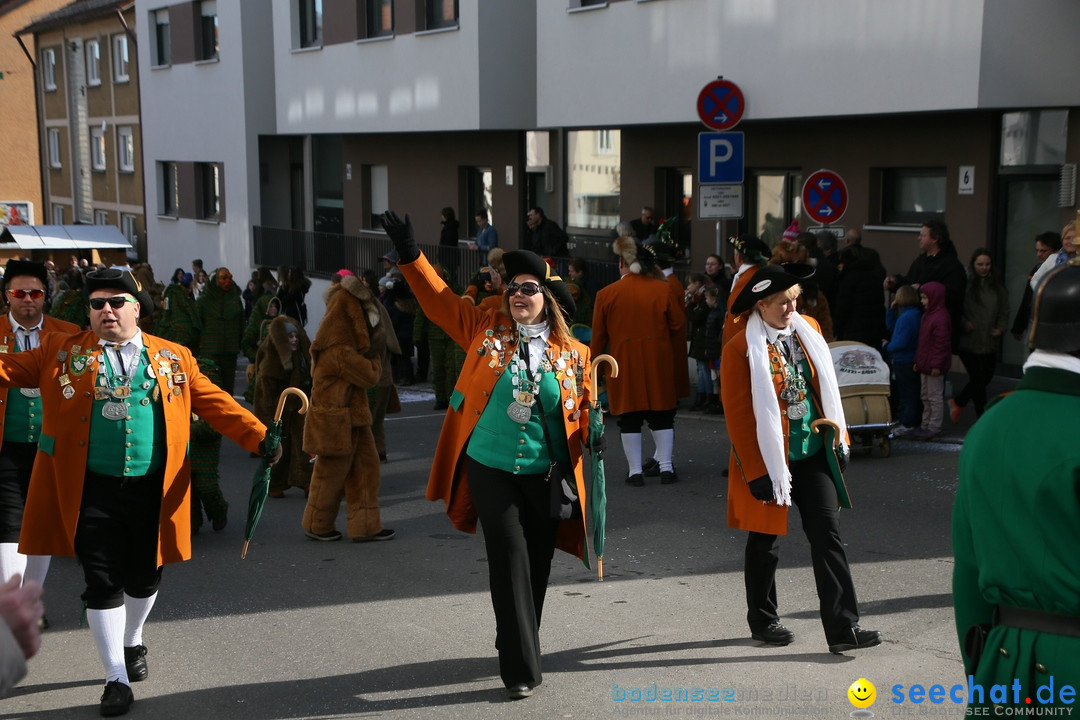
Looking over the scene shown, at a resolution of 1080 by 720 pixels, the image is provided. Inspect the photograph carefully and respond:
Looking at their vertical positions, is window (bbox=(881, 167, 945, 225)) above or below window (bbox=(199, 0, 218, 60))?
below

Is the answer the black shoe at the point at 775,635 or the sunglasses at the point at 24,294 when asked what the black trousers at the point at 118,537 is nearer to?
the sunglasses at the point at 24,294

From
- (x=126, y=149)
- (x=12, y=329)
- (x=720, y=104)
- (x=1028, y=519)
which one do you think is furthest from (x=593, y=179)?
(x=126, y=149)

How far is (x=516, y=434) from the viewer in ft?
18.7

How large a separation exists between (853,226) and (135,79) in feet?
91.9

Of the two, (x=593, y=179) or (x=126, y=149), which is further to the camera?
(x=126, y=149)

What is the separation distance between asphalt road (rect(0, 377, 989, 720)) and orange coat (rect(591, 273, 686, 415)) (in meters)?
0.93

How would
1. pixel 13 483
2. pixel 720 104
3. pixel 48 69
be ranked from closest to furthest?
1. pixel 13 483
2. pixel 720 104
3. pixel 48 69

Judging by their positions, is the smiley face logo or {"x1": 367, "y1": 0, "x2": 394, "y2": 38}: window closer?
the smiley face logo

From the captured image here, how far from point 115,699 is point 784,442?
10.4 feet

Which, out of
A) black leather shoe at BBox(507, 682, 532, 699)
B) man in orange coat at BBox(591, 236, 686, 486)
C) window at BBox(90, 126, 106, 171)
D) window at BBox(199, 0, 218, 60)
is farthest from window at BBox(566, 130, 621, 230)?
window at BBox(90, 126, 106, 171)

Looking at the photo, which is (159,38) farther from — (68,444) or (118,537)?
(118,537)

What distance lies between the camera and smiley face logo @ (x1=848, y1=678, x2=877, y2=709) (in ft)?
17.5

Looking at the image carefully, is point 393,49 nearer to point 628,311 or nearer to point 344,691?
point 628,311

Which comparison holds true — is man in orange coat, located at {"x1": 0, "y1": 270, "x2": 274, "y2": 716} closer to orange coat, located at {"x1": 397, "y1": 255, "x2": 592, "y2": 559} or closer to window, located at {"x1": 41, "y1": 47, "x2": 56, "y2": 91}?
orange coat, located at {"x1": 397, "y1": 255, "x2": 592, "y2": 559}
